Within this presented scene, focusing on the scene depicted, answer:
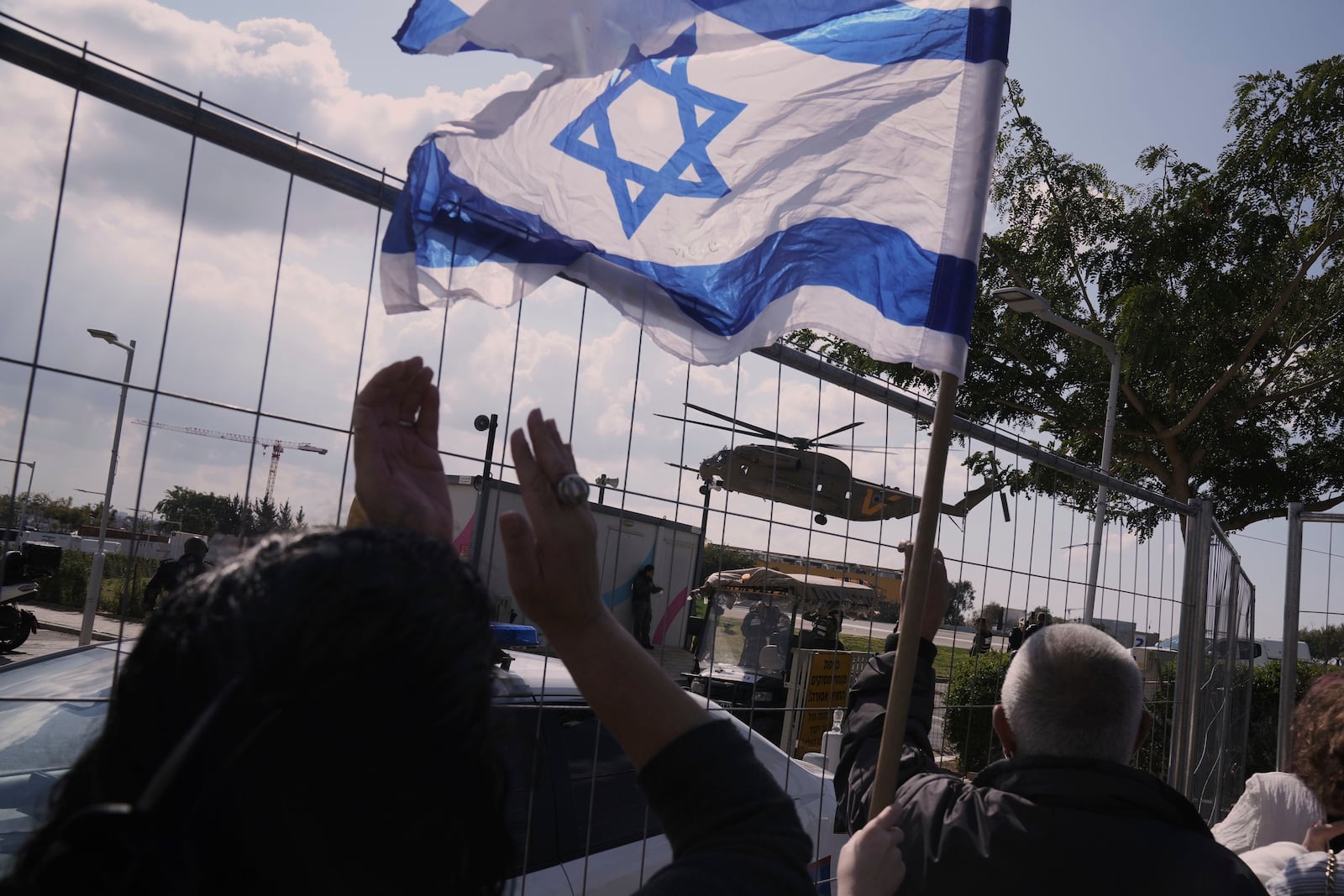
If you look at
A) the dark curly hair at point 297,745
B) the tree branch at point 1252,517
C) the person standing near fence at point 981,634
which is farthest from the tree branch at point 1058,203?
the dark curly hair at point 297,745

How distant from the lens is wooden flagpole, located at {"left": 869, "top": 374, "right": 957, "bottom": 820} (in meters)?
2.00

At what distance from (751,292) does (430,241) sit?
882 millimetres

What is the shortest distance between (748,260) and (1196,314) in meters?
17.0

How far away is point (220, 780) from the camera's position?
645mm

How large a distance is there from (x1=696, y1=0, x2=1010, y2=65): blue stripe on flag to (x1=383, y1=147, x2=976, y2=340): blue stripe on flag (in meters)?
0.45

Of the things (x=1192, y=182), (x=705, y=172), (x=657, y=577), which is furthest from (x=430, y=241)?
(x=1192, y=182)

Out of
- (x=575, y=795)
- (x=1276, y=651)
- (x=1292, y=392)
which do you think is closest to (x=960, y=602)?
(x=575, y=795)

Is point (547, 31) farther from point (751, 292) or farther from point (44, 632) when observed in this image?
point (44, 632)

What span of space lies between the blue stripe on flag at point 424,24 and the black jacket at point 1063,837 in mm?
1915

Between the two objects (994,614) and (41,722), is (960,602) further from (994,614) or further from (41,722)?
(41,722)

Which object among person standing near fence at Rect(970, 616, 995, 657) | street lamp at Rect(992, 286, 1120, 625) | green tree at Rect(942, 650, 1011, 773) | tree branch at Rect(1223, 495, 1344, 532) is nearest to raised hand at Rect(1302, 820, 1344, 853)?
person standing near fence at Rect(970, 616, 995, 657)

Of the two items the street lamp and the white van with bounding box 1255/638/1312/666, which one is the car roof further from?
the white van with bounding box 1255/638/1312/666

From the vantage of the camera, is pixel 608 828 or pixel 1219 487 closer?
pixel 608 828

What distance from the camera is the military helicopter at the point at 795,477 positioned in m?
3.11
